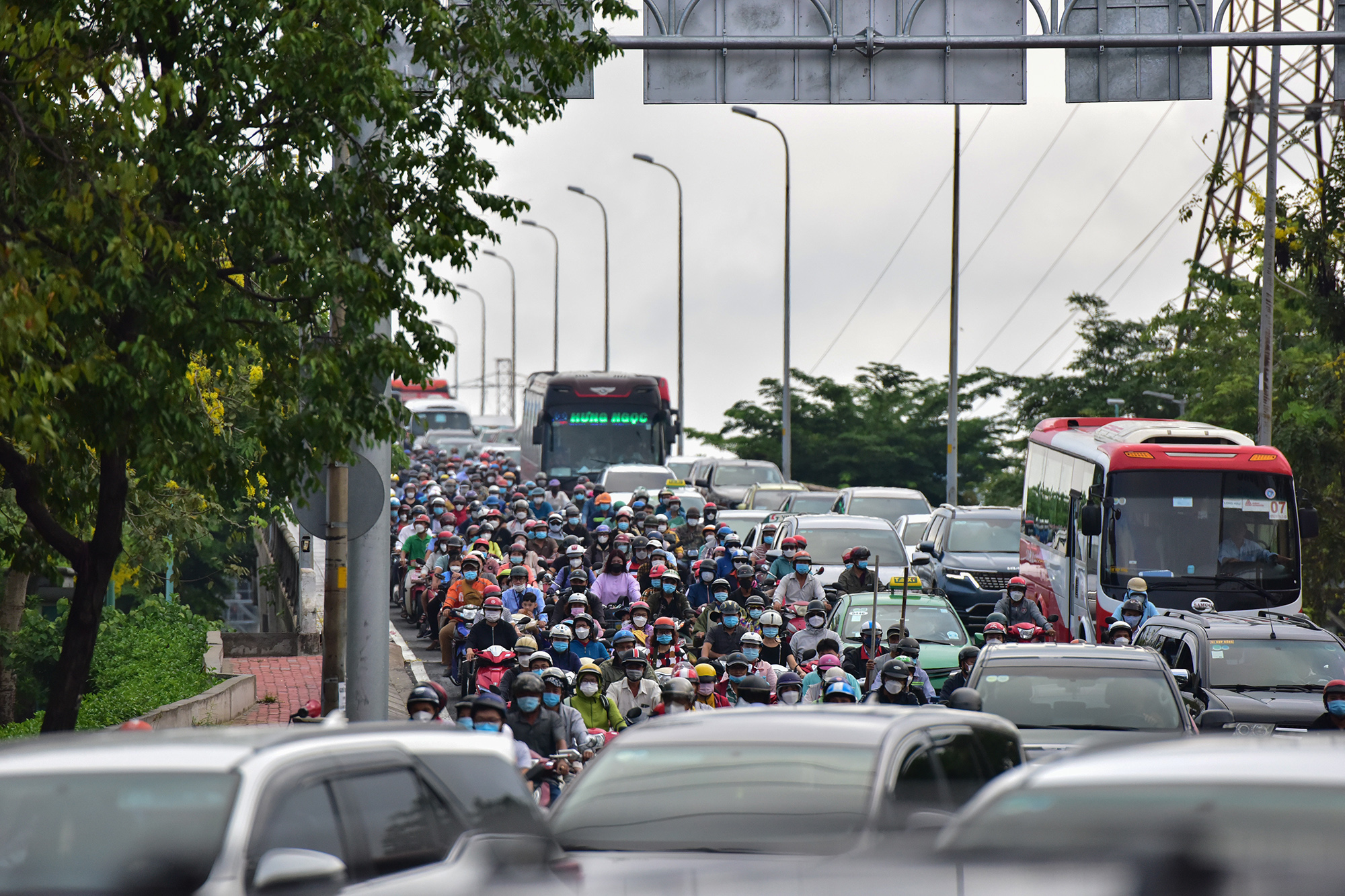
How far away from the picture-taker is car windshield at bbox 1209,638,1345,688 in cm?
1403

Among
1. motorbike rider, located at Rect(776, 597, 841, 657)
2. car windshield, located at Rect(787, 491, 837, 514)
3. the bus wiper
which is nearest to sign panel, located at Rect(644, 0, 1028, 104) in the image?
motorbike rider, located at Rect(776, 597, 841, 657)

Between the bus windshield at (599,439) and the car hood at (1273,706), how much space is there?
25.5 meters

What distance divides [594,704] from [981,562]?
13.2 m

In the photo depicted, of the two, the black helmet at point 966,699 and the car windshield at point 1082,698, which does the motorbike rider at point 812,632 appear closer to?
the car windshield at point 1082,698

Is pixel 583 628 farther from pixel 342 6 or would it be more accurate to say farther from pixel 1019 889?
pixel 1019 889

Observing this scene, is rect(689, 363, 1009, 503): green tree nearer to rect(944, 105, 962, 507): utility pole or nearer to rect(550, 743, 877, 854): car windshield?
rect(944, 105, 962, 507): utility pole

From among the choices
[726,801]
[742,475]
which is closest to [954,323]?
[742,475]

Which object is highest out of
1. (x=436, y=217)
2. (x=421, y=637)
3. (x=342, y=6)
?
(x=342, y=6)

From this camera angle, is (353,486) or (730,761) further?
(353,486)

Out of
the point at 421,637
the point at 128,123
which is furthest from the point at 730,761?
the point at 421,637

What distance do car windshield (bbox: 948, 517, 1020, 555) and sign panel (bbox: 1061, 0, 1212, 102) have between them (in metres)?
9.91

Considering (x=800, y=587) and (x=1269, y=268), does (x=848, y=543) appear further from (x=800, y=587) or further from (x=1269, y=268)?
(x=1269, y=268)

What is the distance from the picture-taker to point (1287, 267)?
33.1m

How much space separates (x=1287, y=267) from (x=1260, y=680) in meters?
21.1
